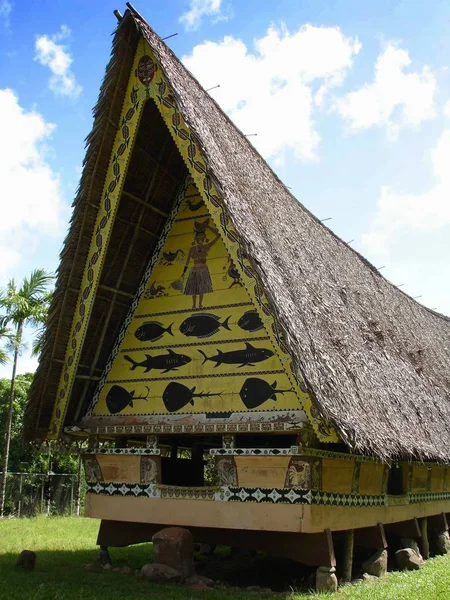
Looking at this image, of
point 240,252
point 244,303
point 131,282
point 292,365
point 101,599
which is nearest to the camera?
point 101,599

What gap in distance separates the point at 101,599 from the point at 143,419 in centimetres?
268

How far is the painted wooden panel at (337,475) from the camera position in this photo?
790 centimetres

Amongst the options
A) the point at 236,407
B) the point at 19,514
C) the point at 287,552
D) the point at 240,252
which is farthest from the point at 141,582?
the point at 19,514

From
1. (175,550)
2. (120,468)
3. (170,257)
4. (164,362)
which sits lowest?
(175,550)

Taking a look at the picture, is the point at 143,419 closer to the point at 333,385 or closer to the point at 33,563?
the point at 33,563

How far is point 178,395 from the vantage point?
28.1 ft

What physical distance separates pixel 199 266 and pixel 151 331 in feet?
3.77

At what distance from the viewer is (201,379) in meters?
8.50

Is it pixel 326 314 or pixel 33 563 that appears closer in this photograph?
pixel 33 563

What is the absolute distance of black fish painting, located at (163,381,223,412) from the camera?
27.7 feet

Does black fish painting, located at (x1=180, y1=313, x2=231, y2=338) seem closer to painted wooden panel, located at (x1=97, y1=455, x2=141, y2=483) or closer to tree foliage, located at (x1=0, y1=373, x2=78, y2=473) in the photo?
painted wooden panel, located at (x1=97, y1=455, x2=141, y2=483)

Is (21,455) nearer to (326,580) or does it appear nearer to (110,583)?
(110,583)

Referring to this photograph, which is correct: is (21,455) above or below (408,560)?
above

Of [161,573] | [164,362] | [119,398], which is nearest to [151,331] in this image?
[164,362]
